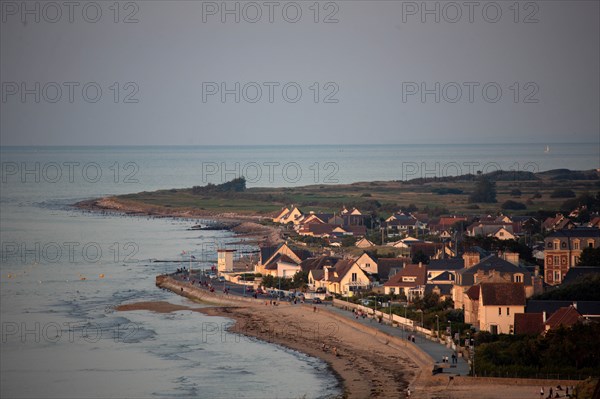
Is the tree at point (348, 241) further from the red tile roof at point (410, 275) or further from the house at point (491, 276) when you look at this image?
the house at point (491, 276)

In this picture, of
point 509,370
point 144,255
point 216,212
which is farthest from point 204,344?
point 216,212

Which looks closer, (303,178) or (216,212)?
(216,212)

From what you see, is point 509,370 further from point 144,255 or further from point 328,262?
point 144,255

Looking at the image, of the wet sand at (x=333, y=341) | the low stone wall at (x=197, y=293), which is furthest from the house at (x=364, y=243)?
the wet sand at (x=333, y=341)

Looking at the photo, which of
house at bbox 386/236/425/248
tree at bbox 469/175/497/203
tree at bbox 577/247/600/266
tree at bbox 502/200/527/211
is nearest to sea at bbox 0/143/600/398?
house at bbox 386/236/425/248

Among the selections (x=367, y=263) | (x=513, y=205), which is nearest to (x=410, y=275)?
(x=367, y=263)

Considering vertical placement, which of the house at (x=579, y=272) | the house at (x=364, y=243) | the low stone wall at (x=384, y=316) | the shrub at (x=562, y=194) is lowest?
the low stone wall at (x=384, y=316)

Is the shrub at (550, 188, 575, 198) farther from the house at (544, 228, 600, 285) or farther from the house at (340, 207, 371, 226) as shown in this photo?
the house at (544, 228, 600, 285)
